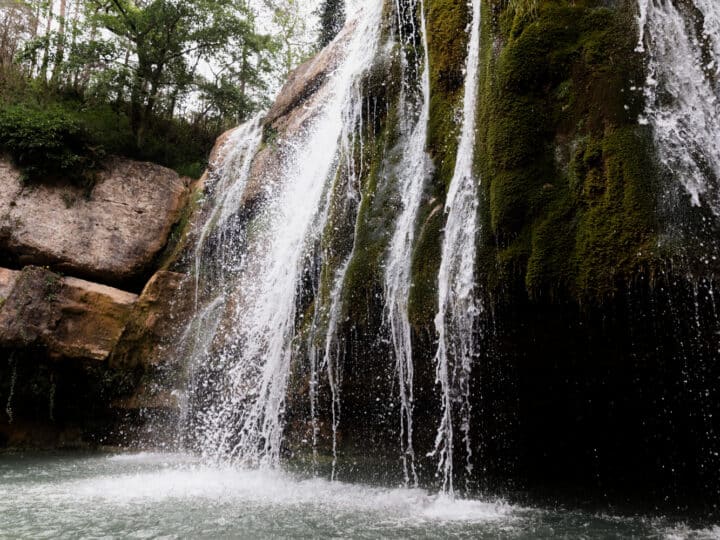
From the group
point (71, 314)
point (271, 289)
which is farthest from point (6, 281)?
point (271, 289)

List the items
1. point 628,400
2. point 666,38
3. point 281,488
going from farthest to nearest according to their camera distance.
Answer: point 281,488 < point 628,400 < point 666,38

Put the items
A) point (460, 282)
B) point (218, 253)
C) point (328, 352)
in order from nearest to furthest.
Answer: point (460, 282)
point (328, 352)
point (218, 253)

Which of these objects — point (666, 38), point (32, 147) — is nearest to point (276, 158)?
point (32, 147)

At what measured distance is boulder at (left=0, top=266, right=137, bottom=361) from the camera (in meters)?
8.34

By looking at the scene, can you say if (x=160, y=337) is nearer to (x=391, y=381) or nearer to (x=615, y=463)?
(x=391, y=381)

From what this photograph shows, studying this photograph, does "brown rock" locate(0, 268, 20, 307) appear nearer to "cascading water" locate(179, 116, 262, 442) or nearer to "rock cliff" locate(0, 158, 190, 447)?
"rock cliff" locate(0, 158, 190, 447)

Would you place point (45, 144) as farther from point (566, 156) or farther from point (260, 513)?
point (566, 156)

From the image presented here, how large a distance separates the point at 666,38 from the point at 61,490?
7.02 meters

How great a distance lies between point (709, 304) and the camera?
12.1 ft

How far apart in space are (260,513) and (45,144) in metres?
9.40

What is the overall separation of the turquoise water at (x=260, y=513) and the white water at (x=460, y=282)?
2.49ft

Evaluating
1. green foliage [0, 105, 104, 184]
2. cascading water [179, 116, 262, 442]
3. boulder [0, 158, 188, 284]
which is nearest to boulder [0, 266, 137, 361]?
boulder [0, 158, 188, 284]

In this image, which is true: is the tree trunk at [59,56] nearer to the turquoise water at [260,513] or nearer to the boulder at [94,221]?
the boulder at [94,221]

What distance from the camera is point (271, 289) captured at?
24.8ft
